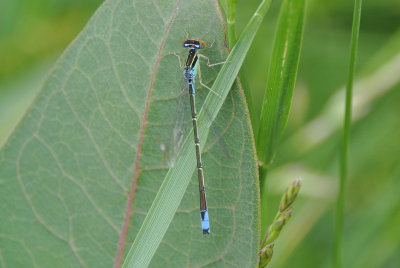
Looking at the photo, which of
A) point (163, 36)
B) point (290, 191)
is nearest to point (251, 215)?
point (290, 191)

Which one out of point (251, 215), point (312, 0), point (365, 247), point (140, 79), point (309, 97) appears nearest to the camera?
point (251, 215)

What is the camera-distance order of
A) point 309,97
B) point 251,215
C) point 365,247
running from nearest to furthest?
point 251,215 < point 365,247 < point 309,97

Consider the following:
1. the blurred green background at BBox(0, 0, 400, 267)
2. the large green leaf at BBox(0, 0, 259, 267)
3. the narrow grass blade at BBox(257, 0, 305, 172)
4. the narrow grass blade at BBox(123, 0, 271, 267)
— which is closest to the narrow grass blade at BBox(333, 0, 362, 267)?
the narrow grass blade at BBox(257, 0, 305, 172)

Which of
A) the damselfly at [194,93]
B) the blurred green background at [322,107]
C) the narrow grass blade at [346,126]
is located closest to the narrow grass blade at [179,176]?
the damselfly at [194,93]

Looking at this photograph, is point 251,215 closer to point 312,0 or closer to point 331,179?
point 331,179

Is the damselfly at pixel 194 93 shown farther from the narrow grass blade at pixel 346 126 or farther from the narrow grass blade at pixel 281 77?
the narrow grass blade at pixel 346 126
